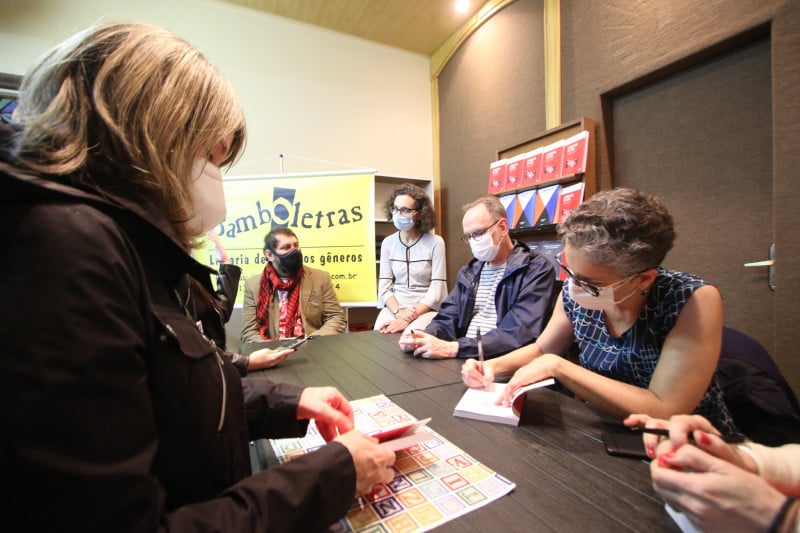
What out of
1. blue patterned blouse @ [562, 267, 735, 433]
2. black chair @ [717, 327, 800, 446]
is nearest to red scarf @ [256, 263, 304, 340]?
blue patterned blouse @ [562, 267, 735, 433]

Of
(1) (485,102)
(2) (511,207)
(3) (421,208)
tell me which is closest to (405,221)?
(3) (421,208)

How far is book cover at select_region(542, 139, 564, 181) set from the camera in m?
2.47

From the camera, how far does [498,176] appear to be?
300cm

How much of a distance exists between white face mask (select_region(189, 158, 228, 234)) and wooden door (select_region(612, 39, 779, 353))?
2348 millimetres

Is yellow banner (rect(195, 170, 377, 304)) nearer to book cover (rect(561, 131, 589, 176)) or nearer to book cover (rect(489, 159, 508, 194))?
book cover (rect(489, 159, 508, 194))

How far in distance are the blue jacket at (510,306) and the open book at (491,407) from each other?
0.45m

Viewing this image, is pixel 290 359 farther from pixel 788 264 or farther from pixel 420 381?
pixel 788 264

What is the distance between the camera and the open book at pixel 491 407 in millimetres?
856

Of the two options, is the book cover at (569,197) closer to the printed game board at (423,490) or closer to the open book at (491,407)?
the open book at (491,407)

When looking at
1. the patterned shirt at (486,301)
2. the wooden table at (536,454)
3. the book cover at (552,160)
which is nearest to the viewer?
the wooden table at (536,454)

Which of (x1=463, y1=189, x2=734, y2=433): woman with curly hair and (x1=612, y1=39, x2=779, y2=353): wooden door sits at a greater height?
(x1=612, y1=39, x2=779, y2=353): wooden door

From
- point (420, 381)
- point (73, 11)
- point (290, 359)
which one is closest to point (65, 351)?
point (420, 381)

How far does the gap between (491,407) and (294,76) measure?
3.84 meters

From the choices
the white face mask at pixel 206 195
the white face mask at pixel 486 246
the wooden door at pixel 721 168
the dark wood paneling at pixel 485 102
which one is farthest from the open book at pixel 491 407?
the dark wood paneling at pixel 485 102
